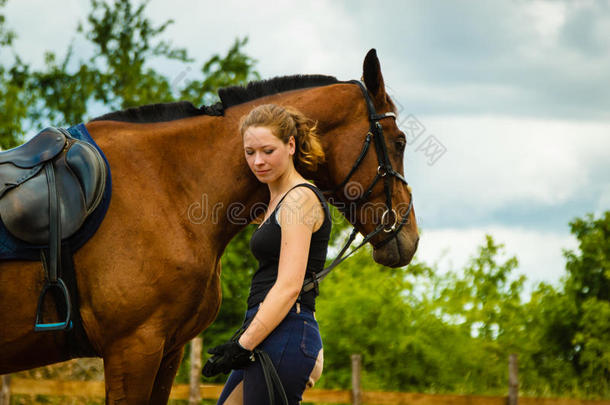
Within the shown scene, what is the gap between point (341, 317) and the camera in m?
11.5

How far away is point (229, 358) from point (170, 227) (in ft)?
3.10

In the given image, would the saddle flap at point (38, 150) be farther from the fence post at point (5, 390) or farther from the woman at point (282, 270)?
the fence post at point (5, 390)

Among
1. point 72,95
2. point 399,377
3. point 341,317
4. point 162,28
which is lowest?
point 399,377

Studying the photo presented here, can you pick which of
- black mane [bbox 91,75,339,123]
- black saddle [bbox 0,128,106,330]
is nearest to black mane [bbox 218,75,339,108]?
black mane [bbox 91,75,339,123]

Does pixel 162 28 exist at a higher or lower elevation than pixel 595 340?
higher

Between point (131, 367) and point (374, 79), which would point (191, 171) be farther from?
point (374, 79)

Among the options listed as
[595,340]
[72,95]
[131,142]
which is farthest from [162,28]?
[131,142]

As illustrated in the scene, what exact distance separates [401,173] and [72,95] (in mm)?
17823

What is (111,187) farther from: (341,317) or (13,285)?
(341,317)

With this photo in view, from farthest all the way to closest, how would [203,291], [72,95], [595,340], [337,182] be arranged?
[72,95] → [595,340] → [337,182] → [203,291]

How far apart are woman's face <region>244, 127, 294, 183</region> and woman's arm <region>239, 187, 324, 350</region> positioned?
9.3 inches

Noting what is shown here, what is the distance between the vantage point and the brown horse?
3.24 m

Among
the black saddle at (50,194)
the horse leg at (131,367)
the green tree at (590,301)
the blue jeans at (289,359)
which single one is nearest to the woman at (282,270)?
the blue jeans at (289,359)

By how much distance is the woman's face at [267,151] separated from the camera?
2.86m
